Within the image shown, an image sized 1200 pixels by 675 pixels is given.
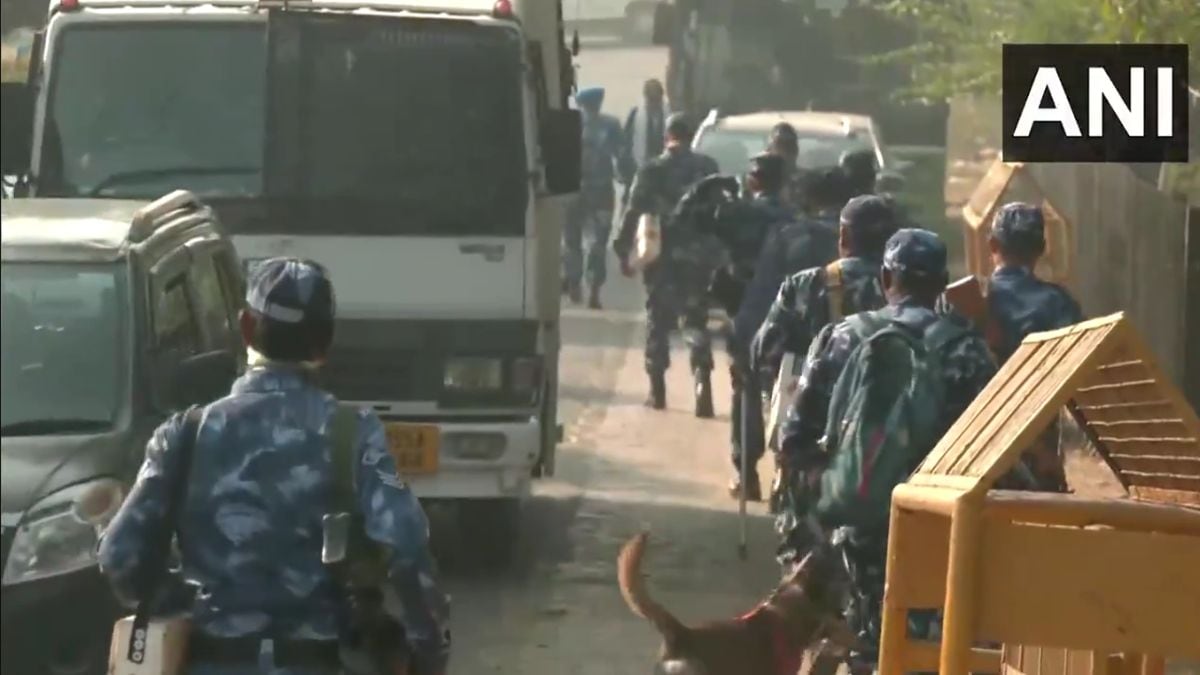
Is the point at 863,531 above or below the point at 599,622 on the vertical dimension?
above

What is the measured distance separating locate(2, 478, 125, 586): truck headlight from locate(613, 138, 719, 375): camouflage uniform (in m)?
7.60

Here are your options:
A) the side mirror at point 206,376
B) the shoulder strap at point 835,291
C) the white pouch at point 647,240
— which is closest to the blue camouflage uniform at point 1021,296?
the shoulder strap at point 835,291

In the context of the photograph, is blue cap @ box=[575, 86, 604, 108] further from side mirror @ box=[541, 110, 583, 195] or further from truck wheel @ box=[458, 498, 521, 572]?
side mirror @ box=[541, 110, 583, 195]

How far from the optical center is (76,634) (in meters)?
7.26

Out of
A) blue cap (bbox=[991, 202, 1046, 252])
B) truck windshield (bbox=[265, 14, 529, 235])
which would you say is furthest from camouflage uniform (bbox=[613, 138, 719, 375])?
blue cap (bbox=[991, 202, 1046, 252])

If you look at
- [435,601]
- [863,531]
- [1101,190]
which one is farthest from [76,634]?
[1101,190]

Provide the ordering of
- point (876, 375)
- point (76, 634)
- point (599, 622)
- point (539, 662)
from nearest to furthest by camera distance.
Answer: point (876, 375) < point (76, 634) < point (539, 662) < point (599, 622)

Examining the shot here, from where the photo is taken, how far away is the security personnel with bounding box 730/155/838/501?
35.4 ft

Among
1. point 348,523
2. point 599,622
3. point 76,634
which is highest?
point 348,523

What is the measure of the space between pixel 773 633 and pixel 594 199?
530 inches

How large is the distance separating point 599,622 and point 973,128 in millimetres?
10534

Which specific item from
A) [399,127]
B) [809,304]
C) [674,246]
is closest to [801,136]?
[674,246]

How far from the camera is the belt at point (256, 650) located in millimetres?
4863

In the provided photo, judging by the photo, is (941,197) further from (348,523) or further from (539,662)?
(348,523)
